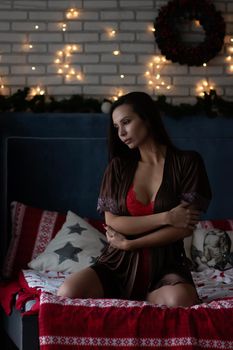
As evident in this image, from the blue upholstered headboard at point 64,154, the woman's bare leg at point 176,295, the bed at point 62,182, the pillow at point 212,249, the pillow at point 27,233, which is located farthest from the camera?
the blue upholstered headboard at point 64,154

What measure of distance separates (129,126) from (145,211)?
0.41m

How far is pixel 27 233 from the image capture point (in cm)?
497

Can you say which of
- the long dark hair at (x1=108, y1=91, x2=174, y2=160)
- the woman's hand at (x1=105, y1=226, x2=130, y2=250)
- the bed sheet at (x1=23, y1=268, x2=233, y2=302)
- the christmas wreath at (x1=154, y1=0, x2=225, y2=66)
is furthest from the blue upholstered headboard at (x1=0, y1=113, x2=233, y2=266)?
the woman's hand at (x1=105, y1=226, x2=130, y2=250)

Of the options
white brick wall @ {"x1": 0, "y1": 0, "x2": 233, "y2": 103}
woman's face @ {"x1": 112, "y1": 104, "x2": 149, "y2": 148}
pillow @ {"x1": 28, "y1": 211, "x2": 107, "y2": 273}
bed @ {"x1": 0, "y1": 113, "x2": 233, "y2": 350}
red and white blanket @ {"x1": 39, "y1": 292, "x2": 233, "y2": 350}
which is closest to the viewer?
red and white blanket @ {"x1": 39, "y1": 292, "x2": 233, "y2": 350}

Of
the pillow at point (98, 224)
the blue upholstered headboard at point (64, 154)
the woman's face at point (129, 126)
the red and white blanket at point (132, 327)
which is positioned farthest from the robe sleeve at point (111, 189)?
the blue upholstered headboard at point (64, 154)

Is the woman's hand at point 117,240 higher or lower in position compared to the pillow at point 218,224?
higher

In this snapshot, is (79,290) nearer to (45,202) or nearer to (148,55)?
(45,202)

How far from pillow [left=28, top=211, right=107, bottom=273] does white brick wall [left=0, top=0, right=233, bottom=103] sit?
1104 mm

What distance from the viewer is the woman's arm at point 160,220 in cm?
336

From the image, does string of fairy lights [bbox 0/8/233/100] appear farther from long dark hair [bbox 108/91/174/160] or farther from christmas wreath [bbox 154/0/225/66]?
long dark hair [bbox 108/91/174/160]

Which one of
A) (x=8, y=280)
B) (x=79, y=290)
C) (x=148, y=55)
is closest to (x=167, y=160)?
(x=79, y=290)

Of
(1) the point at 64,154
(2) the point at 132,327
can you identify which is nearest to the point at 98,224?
(1) the point at 64,154

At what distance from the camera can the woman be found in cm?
338

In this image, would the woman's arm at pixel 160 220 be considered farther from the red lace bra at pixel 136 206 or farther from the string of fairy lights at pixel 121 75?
the string of fairy lights at pixel 121 75
